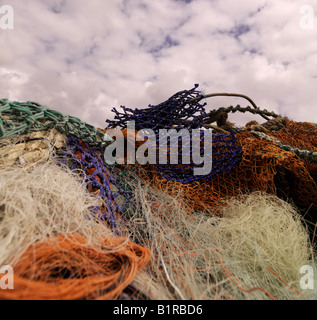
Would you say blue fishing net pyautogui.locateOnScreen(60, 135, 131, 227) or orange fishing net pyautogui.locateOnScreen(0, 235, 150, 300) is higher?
blue fishing net pyautogui.locateOnScreen(60, 135, 131, 227)

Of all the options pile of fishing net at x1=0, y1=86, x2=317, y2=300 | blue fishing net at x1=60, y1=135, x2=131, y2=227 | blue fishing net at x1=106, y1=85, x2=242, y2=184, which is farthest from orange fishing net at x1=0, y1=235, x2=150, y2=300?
blue fishing net at x1=106, y1=85, x2=242, y2=184

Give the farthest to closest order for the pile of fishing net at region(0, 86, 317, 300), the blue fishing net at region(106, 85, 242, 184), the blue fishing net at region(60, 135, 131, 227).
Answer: the blue fishing net at region(106, 85, 242, 184) → the blue fishing net at region(60, 135, 131, 227) → the pile of fishing net at region(0, 86, 317, 300)

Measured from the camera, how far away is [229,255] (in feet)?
4.68

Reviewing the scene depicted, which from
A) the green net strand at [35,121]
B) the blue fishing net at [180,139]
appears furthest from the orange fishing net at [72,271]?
the blue fishing net at [180,139]

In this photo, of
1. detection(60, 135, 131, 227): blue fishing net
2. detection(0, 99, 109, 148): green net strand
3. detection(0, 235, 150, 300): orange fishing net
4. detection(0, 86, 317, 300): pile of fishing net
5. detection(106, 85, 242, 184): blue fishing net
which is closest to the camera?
detection(0, 235, 150, 300): orange fishing net

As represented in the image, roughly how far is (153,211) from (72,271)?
2.86ft

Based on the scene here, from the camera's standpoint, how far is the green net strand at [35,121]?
1.30 metres

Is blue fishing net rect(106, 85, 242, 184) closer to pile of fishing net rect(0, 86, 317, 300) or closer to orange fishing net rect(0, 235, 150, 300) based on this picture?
pile of fishing net rect(0, 86, 317, 300)

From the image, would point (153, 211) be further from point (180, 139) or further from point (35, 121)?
point (35, 121)

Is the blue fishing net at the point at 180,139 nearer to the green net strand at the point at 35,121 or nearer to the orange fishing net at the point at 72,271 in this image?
the green net strand at the point at 35,121

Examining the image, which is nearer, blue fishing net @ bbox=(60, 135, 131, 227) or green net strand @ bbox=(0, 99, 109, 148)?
green net strand @ bbox=(0, 99, 109, 148)

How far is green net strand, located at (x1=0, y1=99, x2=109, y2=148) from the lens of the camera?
4.27ft

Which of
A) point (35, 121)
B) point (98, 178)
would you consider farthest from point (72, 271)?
point (35, 121)
